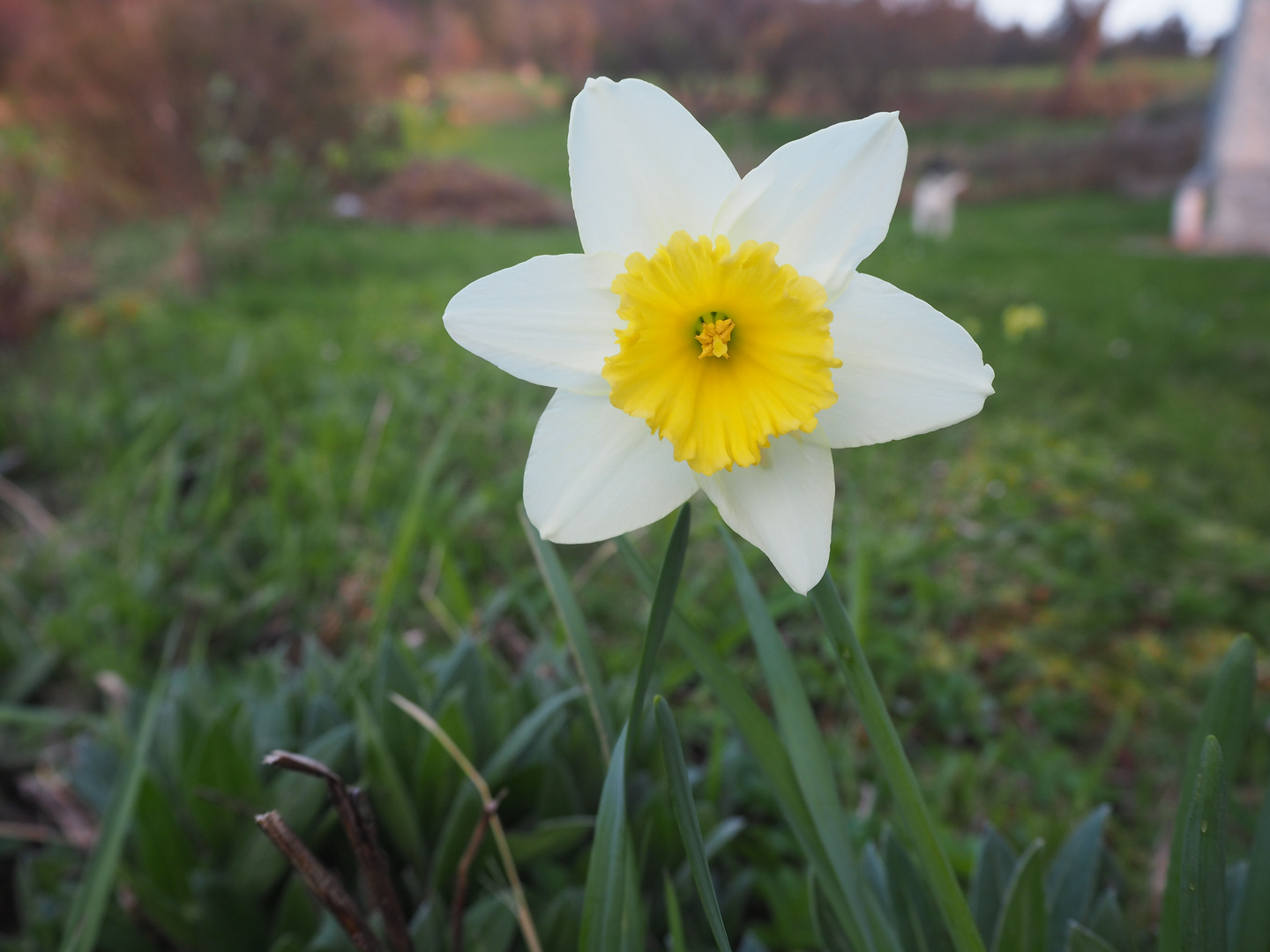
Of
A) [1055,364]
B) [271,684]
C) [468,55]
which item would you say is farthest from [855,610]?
[468,55]

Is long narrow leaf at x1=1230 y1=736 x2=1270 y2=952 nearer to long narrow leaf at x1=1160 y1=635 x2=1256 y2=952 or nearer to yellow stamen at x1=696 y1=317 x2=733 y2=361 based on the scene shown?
long narrow leaf at x1=1160 y1=635 x2=1256 y2=952

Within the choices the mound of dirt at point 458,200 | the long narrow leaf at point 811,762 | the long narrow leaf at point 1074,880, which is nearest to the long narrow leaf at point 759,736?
the long narrow leaf at point 811,762

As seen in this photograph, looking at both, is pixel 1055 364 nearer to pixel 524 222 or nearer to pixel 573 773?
pixel 573 773

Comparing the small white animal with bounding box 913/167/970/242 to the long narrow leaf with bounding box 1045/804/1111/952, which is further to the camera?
the small white animal with bounding box 913/167/970/242

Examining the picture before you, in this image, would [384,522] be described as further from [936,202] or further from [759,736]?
[936,202]

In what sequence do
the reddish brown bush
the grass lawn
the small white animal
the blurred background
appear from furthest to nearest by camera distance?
the small white animal → the reddish brown bush → the grass lawn → the blurred background

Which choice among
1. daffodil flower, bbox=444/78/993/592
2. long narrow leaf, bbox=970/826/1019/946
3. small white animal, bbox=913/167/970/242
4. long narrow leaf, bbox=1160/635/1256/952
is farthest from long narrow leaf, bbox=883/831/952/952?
small white animal, bbox=913/167/970/242
